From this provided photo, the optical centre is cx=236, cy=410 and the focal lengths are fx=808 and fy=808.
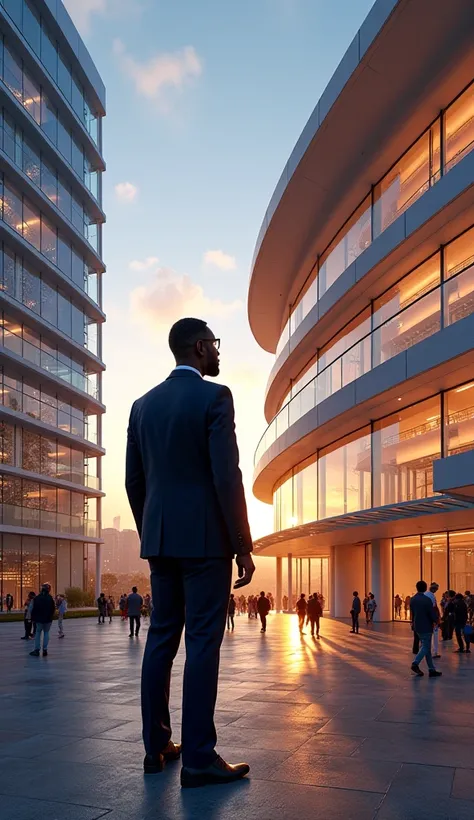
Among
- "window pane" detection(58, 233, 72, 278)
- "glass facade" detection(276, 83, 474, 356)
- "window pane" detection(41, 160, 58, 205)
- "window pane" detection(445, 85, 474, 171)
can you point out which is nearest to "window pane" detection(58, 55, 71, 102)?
"window pane" detection(41, 160, 58, 205)

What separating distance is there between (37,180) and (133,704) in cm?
4312

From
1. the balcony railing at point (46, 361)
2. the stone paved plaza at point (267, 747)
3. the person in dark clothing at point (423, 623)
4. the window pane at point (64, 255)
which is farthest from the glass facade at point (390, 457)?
the window pane at point (64, 255)

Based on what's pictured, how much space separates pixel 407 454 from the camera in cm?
2439

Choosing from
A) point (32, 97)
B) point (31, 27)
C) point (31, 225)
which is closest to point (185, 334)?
point (31, 225)

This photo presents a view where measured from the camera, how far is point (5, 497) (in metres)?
42.8

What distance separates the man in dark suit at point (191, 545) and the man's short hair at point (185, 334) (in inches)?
13.0

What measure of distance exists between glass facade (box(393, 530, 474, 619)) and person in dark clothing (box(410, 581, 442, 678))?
15357mm

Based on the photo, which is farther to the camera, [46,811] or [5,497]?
[5,497]

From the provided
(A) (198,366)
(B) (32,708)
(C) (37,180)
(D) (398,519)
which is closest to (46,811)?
(A) (198,366)

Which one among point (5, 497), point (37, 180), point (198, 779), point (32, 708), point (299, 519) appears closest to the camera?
point (198, 779)

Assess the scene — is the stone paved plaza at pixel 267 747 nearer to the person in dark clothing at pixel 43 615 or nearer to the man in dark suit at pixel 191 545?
the man in dark suit at pixel 191 545

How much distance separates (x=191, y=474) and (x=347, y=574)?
3386cm

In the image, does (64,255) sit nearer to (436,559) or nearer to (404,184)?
(404,184)

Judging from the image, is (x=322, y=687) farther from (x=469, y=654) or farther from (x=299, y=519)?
(x=299, y=519)
